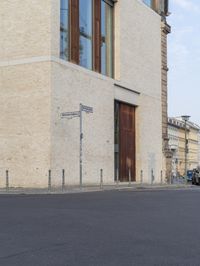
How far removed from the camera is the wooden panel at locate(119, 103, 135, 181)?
4434 centimetres

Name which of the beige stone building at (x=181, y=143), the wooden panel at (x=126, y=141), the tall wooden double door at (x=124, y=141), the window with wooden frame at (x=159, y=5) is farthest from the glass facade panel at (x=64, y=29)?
the beige stone building at (x=181, y=143)

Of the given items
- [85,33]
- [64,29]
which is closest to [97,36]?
[85,33]

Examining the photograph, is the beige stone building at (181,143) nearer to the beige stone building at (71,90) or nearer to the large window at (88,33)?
the beige stone building at (71,90)

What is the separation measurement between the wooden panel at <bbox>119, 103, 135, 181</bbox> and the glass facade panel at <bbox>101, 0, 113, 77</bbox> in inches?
152

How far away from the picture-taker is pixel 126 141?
148 ft

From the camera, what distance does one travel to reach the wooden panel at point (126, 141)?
145ft

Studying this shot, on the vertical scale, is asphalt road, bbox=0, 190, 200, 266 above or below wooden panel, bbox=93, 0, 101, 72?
below

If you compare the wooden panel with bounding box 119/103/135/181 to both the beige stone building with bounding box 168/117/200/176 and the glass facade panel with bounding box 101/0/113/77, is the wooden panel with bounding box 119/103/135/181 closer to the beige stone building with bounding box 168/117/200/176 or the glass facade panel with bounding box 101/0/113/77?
the glass facade panel with bounding box 101/0/113/77

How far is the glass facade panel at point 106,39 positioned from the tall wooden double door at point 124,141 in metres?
3.24

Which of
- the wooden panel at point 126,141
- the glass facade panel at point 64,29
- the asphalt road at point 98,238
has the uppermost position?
the glass facade panel at point 64,29

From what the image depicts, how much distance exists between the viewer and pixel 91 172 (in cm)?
3822

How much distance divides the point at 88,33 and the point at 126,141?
9978 mm

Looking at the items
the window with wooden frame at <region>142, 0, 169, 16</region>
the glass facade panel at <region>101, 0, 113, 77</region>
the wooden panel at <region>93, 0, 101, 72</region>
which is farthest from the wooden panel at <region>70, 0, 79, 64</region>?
the window with wooden frame at <region>142, 0, 169, 16</region>

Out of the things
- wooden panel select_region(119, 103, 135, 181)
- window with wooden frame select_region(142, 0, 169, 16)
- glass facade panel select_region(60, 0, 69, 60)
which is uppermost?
window with wooden frame select_region(142, 0, 169, 16)
